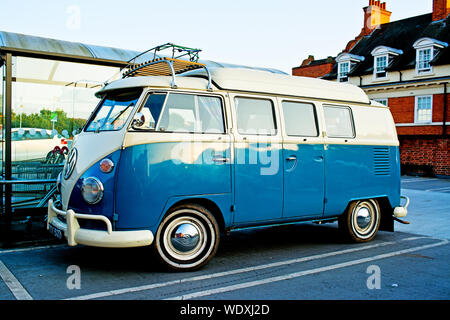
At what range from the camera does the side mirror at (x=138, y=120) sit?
218 inches

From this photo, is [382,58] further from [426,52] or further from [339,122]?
[339,122]

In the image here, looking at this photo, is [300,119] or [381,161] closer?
[300,119]

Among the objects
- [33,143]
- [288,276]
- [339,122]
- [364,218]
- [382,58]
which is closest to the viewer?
[288,276]

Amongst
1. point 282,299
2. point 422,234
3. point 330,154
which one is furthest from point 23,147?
point 422,234


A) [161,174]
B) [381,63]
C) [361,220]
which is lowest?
[361,220]

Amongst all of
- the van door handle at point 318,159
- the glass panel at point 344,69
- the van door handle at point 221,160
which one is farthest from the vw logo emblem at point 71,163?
the glass panel at point 344,69

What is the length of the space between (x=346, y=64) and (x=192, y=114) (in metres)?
30.5

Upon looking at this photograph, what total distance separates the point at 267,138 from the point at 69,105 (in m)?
5.52

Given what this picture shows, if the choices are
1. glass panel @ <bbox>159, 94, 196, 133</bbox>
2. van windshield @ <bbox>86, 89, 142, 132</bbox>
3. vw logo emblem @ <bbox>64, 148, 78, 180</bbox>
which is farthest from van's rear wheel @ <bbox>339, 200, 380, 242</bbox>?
vw logo emblem @ <bbox>64, 148, 78, 180</bbox>

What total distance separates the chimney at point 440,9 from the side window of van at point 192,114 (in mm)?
29520

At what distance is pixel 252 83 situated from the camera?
21.5ft

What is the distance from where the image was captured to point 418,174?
89.8 ft

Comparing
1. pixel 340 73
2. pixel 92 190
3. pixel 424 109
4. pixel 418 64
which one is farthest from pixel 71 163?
pixel 340 73

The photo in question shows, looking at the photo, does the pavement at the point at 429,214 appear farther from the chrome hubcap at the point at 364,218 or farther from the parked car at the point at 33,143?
the parked car at the point at 33,143
